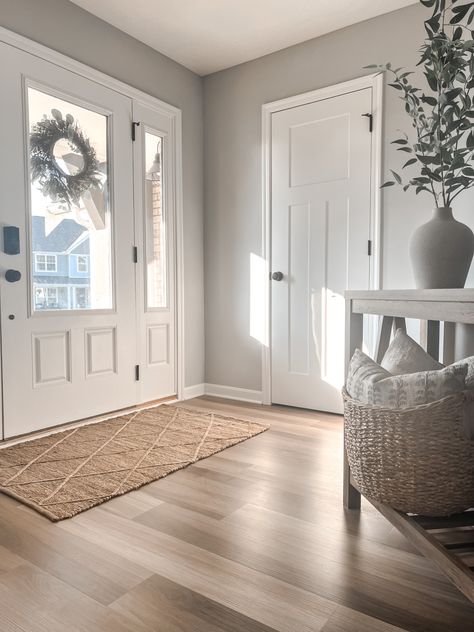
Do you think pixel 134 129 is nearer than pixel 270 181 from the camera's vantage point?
Yes

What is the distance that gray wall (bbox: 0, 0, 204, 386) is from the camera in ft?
8.37

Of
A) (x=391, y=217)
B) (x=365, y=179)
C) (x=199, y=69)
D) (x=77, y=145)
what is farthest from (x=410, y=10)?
(x=77, y=145)

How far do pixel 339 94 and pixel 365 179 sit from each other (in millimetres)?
584

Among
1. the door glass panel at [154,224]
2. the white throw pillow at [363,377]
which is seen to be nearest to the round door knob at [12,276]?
the door glass panel at [154,224]

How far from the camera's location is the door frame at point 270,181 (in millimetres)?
2810

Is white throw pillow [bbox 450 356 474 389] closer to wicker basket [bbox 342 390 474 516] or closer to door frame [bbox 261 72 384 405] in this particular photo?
wicker basket [bbox 342 390 474 516]

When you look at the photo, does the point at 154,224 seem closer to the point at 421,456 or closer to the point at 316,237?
the point at 316,237

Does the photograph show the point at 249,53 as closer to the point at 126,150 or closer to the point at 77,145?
the point at 126,150

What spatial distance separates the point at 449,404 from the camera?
110 cm

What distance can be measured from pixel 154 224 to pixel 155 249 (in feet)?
0.57

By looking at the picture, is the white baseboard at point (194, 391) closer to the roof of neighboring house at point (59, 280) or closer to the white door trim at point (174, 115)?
the white door trim at point (174, 115)

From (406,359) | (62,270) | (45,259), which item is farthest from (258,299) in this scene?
(406,359)

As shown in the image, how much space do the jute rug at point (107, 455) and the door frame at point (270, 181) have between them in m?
0.71

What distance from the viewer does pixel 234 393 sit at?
3.53 m
